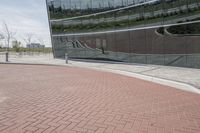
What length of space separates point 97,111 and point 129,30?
635 inches

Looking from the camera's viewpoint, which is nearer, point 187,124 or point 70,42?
point 187,124

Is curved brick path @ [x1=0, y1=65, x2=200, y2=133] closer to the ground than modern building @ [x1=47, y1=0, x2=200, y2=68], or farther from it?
closer to the ground

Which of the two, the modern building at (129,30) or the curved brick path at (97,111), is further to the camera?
the modern building at (129,30)

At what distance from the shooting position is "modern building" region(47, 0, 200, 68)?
53.8 feet

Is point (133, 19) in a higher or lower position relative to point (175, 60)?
higher

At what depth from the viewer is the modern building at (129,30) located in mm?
16391

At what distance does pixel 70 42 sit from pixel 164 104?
22.1 meters

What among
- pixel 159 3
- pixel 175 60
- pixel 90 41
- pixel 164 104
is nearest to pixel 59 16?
pixel 90 41

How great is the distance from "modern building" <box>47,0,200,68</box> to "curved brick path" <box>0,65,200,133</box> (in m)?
9.23

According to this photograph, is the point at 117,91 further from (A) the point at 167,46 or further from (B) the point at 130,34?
(B) the point at 130,34

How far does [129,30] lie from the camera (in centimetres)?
2095

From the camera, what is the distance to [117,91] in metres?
8.48

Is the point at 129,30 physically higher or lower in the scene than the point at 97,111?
higher

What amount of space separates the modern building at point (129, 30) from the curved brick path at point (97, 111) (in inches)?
363
